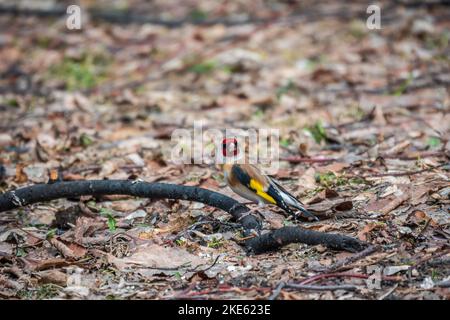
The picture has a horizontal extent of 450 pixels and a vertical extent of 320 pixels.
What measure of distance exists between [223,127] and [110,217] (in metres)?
2.50

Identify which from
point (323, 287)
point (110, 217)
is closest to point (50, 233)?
point (110, 217)

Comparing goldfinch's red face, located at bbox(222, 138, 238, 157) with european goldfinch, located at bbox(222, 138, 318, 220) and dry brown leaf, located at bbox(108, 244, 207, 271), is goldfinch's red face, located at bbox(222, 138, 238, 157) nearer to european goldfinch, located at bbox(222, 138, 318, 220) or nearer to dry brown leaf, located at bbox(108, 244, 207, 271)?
european goldfinch, located at bbox(222, 138, 318, 220)

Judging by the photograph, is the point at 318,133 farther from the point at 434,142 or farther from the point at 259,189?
the point at 259,189

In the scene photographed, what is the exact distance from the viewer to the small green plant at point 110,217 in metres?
5.27

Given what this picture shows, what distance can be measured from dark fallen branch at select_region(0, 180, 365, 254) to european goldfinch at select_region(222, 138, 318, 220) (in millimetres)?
131

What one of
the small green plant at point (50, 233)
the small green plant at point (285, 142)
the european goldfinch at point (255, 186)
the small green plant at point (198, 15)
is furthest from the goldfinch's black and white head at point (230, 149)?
the small green plant at point (198, 15)

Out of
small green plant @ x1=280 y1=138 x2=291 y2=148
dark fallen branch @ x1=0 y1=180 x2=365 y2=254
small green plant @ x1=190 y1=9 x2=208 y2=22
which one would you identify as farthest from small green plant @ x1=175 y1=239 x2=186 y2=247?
small green plant @ x1=190 y1=9 x2=208 y2=22

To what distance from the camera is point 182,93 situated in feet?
29.2

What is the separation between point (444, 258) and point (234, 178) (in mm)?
1586

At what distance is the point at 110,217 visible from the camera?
537 cm

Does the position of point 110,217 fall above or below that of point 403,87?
below

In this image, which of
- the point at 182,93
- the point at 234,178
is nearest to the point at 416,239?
the point at 234,178

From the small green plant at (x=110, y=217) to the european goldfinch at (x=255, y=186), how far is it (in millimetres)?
921

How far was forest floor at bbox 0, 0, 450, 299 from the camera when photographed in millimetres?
4363
